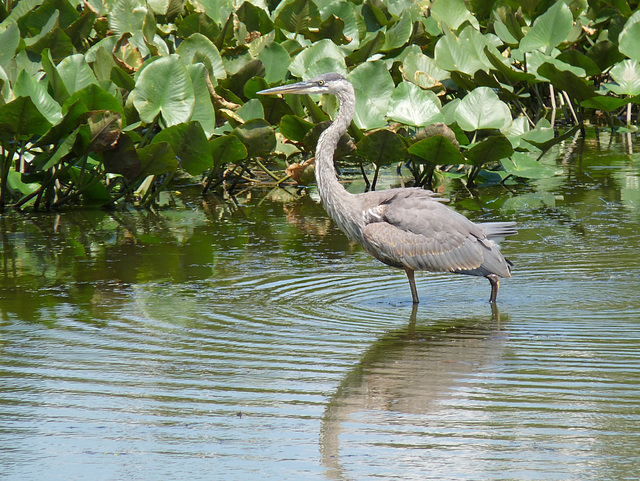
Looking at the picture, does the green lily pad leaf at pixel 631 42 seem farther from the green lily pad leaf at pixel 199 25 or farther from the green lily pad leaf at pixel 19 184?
the green lily pad leaf at pixel 19 184

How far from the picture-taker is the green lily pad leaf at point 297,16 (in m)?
11.9

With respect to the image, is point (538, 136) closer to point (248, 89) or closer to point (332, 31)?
point (248, 89)

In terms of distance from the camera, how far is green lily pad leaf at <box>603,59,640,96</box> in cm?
1123

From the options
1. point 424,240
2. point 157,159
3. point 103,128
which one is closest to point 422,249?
point 424,240

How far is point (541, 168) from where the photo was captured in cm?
1004

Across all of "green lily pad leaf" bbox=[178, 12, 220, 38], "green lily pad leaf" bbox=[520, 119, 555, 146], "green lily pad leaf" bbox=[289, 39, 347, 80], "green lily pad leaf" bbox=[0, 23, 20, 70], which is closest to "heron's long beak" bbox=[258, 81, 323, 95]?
"green lily pad leaf" bbox=[289, 39, 347, 80]

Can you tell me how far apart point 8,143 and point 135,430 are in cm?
551

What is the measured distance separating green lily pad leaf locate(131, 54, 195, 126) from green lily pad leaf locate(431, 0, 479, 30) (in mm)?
5837

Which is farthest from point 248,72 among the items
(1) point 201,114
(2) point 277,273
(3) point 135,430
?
(3) point 135,430

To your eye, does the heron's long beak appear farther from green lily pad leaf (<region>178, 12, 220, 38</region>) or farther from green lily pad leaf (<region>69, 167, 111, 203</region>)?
green lily pad leaf (<region>178, 12, 220, 38</region>)

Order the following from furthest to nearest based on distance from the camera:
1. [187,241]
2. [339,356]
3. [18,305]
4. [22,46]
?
[22,46], [187,241], [18,305], [339,356]

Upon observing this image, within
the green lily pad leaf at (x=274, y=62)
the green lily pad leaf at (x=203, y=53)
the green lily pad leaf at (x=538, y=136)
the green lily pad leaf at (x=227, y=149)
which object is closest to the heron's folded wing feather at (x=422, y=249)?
the green lily pad leaf at (x=227, y=149)

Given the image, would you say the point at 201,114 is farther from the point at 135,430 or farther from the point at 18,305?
the point at 135,430

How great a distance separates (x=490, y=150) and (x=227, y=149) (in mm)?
2613
